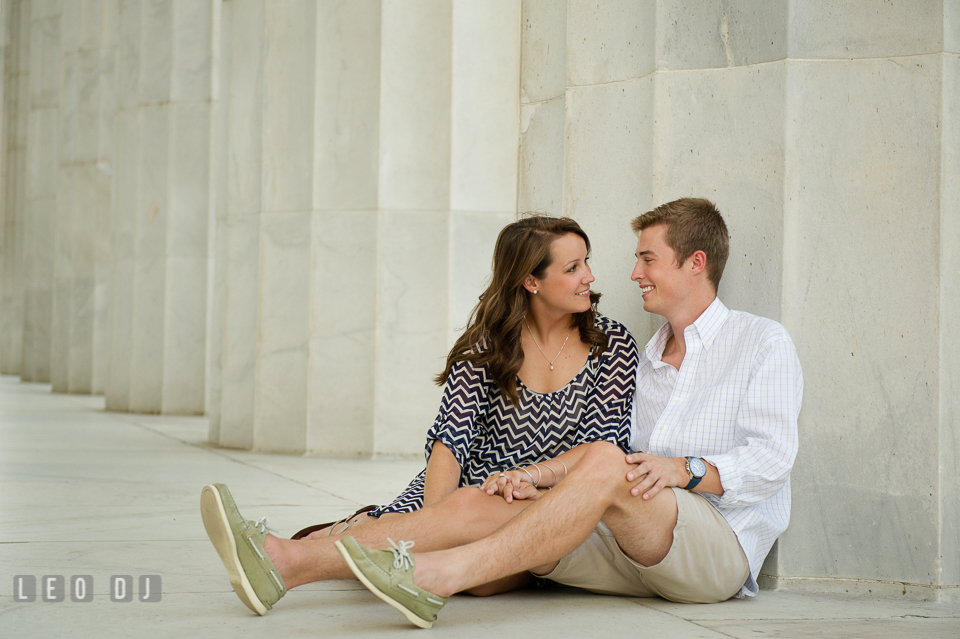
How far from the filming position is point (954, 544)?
391cm

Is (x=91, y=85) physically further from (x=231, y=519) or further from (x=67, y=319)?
(x=231, y=519)

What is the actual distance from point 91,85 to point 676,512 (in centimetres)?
1555

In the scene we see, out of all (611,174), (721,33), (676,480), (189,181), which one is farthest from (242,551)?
(189,181)


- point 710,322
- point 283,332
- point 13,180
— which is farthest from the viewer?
point 13,180

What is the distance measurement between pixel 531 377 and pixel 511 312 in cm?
28

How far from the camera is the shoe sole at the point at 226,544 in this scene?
10.8 ft

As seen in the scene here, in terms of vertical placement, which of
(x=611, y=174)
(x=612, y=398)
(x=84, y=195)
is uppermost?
(x=84, y=195)

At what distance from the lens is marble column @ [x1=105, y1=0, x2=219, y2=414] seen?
12891mm

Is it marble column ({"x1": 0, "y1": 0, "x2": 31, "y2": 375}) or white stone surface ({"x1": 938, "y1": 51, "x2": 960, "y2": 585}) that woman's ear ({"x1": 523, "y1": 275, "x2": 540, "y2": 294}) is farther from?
marble column ({"x1": 0, "y1": 0, "x2": 31, "y2": 375})

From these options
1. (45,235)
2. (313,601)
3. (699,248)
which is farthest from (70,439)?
(45,235)

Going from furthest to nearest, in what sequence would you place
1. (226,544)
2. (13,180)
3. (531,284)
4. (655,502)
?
(13,180), (531,284), (655,502), (226,544)

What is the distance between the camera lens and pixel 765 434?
3.56 m

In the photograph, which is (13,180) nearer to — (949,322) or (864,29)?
(864,29)

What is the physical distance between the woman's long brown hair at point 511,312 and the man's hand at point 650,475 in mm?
752
